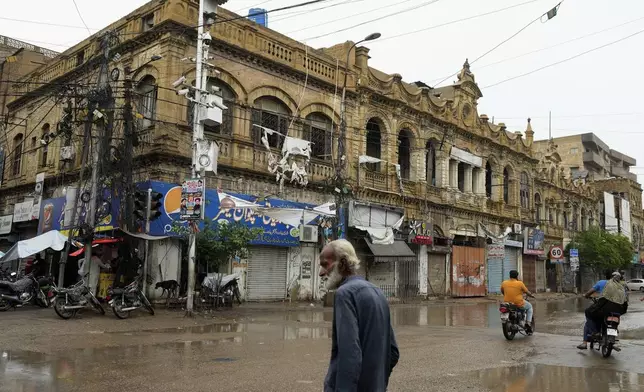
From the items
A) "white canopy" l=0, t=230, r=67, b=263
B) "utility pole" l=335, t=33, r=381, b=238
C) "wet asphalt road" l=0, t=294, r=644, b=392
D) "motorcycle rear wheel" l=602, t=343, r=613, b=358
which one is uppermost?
"utility pole" l=335, t=33, r=381, b=238

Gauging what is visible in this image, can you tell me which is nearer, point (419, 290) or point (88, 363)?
point (88, 363)

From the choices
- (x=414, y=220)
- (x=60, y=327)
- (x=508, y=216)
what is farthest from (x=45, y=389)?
(x=508, y=216)

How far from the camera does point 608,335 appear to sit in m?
9.88

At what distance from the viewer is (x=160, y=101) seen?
18312mm

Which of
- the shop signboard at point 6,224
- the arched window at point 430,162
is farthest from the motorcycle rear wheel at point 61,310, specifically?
the arched window at point 430,162

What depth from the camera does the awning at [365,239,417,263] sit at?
79.0ft

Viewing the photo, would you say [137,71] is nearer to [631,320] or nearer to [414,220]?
[414,220]

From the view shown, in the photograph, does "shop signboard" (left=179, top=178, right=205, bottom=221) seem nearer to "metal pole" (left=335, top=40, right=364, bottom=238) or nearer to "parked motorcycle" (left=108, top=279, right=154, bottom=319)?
"parked motorcycle" (left=108, top=279, right=154, bottom=319)

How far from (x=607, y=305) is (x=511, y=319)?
2.16 meters

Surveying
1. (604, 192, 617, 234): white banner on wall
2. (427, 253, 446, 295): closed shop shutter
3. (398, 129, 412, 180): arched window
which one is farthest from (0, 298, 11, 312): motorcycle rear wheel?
(604, 192, 617, 234): white banner on wall

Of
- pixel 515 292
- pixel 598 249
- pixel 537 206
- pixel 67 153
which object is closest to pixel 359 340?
pixel 515 292

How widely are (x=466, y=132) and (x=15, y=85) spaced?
2467 centimetres

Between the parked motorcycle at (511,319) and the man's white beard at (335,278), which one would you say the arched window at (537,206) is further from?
the man's white beard at (335,278)

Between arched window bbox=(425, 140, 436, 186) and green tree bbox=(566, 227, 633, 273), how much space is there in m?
19.8
